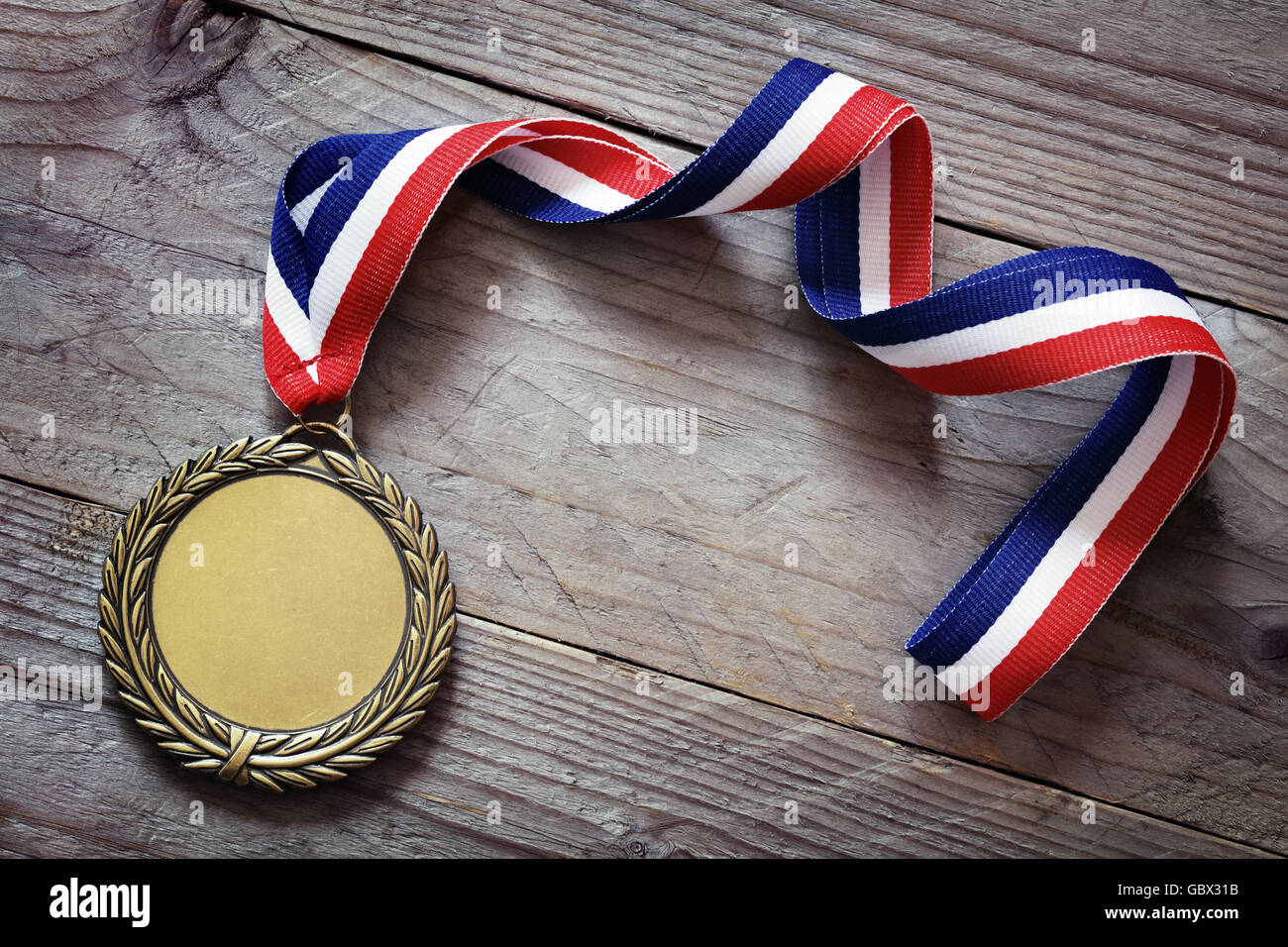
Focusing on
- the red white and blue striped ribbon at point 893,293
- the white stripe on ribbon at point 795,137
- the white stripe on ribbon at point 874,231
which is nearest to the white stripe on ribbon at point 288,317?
the red white and blue striped ribbon at point 893,293

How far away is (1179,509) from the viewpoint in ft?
3.67

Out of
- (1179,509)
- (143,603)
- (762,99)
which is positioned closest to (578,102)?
(762,99)

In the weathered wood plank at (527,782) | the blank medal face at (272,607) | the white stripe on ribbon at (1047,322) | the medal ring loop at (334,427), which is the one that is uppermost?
the white stripe on ribbon at (1047,322)

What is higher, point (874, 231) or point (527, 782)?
point (874, 231)

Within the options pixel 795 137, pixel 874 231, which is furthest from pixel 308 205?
pixel 874 231

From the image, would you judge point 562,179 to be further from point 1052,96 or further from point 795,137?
point 1052,96

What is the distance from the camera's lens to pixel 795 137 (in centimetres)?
105

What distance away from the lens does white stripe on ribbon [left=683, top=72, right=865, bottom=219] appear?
1048 mm

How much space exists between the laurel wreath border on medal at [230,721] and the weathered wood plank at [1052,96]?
1.73ft

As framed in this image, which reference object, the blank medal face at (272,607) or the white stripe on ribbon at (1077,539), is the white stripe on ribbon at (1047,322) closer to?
the white stripe on ribbon at (1077,539)

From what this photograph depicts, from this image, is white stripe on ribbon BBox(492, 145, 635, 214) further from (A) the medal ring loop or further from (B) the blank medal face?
(B) the blank medal face

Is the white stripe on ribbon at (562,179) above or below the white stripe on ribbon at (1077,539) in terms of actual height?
above

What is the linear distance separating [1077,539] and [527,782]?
0.70 meters

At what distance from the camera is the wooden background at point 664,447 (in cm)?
107
